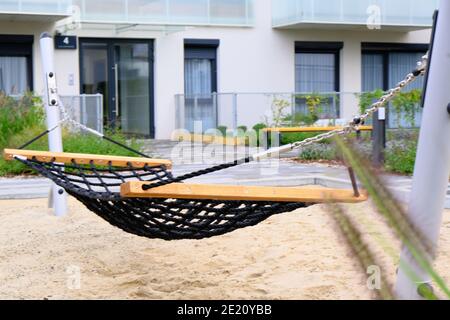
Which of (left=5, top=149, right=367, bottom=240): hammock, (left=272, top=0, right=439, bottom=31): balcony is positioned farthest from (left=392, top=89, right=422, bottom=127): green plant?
(left=5, top=149, right=367, bottom=240): hammock

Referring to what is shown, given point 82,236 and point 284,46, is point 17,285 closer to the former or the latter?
point 82,236

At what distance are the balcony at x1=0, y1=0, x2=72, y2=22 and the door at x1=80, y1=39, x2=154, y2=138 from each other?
1.76 metres

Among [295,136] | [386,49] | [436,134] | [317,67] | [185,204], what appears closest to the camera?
[436,134]

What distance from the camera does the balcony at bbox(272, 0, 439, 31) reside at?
63.5 ft

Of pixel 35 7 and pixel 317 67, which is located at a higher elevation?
pixel 35 7

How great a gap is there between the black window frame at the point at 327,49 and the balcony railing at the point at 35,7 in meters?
6.62

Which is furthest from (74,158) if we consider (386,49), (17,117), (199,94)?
(386,49)

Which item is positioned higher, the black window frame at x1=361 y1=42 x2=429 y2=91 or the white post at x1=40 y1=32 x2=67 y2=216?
the black window frame at x1=361 y1=42 x2=429 y2=91

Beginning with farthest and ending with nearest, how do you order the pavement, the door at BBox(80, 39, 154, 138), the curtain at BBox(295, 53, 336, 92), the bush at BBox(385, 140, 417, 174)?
the curtain at BBox(295, 53, 336, 92), the door at BBox(80, 39, 154, 138), the bush at BBox(385, 140, 417, 174), the pavement

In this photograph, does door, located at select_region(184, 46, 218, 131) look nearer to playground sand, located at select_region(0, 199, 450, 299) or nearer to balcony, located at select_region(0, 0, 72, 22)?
balcony, located at select_region(0, 0, 72, 22)

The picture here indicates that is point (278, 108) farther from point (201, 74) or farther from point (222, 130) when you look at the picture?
point (201, 74)

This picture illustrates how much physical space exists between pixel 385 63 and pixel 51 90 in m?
16.8

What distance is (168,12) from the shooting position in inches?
723

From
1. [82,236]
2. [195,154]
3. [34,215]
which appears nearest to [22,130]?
[195,154]
